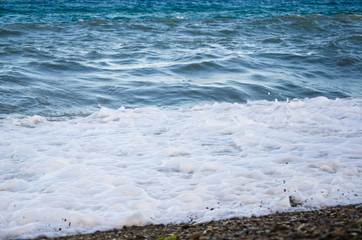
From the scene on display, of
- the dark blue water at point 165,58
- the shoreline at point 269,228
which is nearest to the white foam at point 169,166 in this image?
the shoreline at point 269,228

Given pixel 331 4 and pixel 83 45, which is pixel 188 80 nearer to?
pixel 83 45

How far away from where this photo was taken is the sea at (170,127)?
4047mm

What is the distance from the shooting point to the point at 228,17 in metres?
22.3

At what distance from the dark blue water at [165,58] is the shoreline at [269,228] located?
467 cm

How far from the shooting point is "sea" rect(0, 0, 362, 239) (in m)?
4.05

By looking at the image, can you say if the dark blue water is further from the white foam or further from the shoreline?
the shoreline

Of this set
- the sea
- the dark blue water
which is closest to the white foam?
the sea

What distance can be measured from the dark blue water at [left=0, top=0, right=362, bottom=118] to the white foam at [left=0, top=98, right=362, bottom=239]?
4.75ft

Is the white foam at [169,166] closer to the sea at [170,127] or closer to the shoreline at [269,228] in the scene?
the sea at [170,127]

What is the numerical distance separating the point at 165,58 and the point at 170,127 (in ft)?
20.7

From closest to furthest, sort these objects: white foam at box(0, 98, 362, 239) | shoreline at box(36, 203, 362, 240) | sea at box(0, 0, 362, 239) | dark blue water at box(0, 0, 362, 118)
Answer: shoreline at box(36, 203, 362, 240), white foam at box(0, 98, 362, 239), sea at box(0, 0, 362, 239), dark blue water at box(0, 0, 362, 118)

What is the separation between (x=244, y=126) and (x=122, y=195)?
3.06 m

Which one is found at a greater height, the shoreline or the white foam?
the shoreline

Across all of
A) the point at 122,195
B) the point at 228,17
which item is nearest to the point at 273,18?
the point at 228,17
